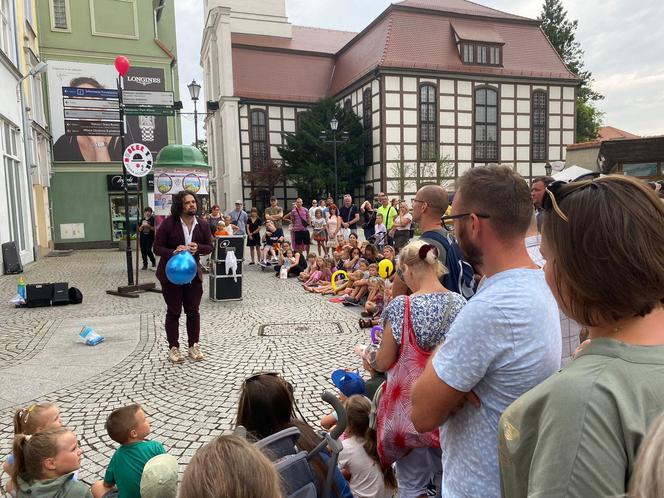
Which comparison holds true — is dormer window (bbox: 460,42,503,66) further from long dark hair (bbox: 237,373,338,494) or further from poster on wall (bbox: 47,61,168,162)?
long dark hair (bbox: 237,373,338,494)

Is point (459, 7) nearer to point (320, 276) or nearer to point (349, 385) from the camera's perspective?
point (320, 276)

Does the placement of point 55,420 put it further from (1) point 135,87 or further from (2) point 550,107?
(2) point 550,107

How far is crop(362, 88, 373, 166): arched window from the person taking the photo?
3062 cm

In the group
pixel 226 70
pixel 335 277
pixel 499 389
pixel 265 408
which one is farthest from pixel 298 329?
pixel 226 70

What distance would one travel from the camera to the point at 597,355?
0.86m

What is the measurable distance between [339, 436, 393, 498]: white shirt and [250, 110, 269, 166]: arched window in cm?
3304

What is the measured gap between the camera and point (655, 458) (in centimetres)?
64

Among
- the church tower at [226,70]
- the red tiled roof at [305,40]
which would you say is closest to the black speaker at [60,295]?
the church tower at [226,70]

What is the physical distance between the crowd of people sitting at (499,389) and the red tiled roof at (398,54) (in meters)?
28.2

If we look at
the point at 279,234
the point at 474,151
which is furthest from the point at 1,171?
the point at 474,151

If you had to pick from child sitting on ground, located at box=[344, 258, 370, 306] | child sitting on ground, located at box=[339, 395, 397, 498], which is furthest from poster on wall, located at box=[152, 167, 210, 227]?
child sitting on ground, located at box=[339, 395, 397, 498]

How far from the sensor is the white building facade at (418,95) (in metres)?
29.1

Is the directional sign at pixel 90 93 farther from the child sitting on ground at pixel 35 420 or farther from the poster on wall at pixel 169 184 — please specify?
the child sitting on ground at pixel 35 420

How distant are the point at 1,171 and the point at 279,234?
777cm
